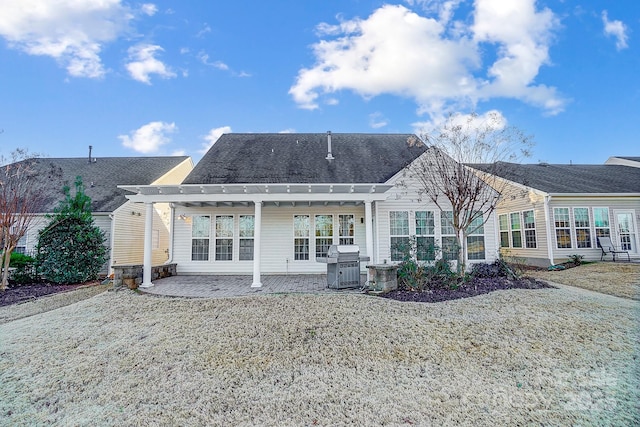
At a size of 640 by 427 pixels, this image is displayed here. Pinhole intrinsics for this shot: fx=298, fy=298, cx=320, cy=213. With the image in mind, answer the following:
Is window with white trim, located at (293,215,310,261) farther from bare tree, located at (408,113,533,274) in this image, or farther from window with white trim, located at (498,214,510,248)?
window with white trim, located at (498,214,510,248)

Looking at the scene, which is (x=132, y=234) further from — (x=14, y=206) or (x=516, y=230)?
(x=516, y=230)

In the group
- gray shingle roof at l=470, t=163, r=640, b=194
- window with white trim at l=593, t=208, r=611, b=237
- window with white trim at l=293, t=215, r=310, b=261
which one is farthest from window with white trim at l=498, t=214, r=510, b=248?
window with white trim at l=293, t=215, r=310, b=261

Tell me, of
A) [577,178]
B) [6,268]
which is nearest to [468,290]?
[577,178]

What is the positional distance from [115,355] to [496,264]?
9855mm

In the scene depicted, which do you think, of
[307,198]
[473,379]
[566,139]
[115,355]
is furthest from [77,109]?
[566,139]

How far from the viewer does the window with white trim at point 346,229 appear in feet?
38.3

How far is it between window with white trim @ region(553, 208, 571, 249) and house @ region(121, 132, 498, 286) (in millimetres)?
4304

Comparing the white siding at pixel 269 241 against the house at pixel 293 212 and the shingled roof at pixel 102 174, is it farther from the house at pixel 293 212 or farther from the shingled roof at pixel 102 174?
the shingled roof at pixel 102 174

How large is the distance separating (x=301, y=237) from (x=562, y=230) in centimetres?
1126

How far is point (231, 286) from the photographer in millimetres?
8938

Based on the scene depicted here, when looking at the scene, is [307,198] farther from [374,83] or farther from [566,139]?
[566,139]

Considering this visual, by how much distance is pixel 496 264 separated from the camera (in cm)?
932

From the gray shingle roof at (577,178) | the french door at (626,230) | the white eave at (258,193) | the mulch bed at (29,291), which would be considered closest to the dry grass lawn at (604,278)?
the french door at (626,230)

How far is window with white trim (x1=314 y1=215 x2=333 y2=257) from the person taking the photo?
11617 mm
